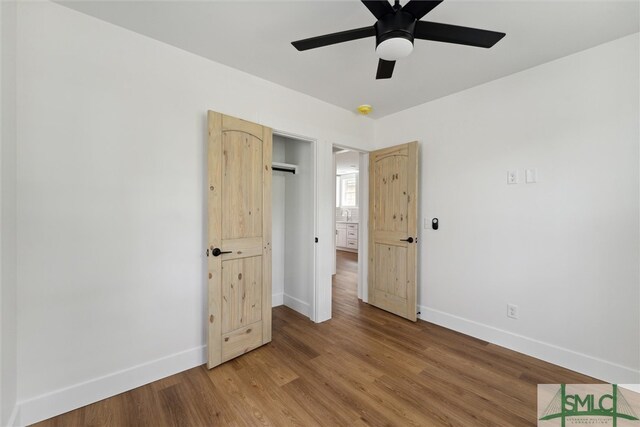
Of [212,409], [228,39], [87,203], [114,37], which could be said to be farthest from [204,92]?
[212,409]

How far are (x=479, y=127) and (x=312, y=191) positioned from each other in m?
1.86

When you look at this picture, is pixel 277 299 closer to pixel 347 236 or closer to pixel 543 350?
pixel 543 350

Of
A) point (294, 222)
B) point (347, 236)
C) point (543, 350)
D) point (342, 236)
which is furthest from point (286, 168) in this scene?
point (342, 236)

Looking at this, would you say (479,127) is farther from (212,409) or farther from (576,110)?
(212,409)

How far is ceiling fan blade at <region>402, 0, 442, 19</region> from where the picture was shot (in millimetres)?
1321

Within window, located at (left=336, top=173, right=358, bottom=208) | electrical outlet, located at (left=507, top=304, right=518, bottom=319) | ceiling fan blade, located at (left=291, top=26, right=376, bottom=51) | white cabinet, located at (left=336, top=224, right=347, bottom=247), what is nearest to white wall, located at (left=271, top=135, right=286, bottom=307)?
ceiling fan blade, located at (left=291, top=26, right=376, bottom=51)

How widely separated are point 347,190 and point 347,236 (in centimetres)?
165

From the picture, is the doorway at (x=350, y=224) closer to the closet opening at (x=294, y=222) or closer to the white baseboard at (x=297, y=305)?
the closet opening at (x=294, y=222)

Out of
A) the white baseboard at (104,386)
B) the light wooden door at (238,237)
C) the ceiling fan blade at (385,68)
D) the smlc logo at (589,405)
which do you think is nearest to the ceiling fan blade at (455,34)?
the ceiling fan blade at (385,68)

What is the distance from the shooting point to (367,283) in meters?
3.69

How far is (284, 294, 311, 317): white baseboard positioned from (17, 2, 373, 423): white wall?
129cm

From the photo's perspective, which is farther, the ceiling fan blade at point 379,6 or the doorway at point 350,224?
the doorway at point 350,224

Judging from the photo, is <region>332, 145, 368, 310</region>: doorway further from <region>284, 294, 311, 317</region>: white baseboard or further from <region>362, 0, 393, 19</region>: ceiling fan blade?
<region>362, 0, 393, 19</region>: ceiling fan blade

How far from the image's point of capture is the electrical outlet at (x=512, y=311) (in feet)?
8.16
